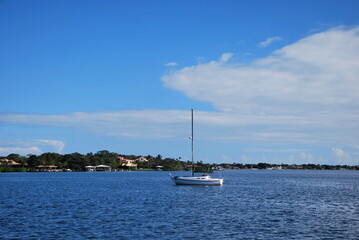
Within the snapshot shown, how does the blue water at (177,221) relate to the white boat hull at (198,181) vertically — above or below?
below

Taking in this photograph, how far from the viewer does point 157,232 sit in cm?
3738

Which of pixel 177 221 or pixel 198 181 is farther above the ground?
pixel 198 181

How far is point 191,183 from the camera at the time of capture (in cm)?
9775

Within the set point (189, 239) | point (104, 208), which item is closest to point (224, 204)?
point (104, 208)

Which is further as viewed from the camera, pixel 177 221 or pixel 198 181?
pixel 198 181

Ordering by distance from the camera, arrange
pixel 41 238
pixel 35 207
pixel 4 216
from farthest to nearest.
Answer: pixel 35 207, pixel 4 216, pixel 41 238

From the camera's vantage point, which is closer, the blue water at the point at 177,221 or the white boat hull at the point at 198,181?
the blue water at the point at 177,221

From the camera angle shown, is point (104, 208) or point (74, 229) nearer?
point (74, 229)

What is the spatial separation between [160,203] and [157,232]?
2461cm

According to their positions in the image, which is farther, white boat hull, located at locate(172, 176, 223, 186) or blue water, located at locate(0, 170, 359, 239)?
white boat hull, located at locate(172, 176, 223, 186)

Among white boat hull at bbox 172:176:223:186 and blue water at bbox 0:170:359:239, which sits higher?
white boat hull at bbox 172:176:223:186

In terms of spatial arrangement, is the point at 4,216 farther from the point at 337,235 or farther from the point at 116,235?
the point at 337,235

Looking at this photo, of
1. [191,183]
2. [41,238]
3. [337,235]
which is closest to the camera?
[41,238]

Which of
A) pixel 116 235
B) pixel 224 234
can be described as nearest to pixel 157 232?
pixel 116 235
